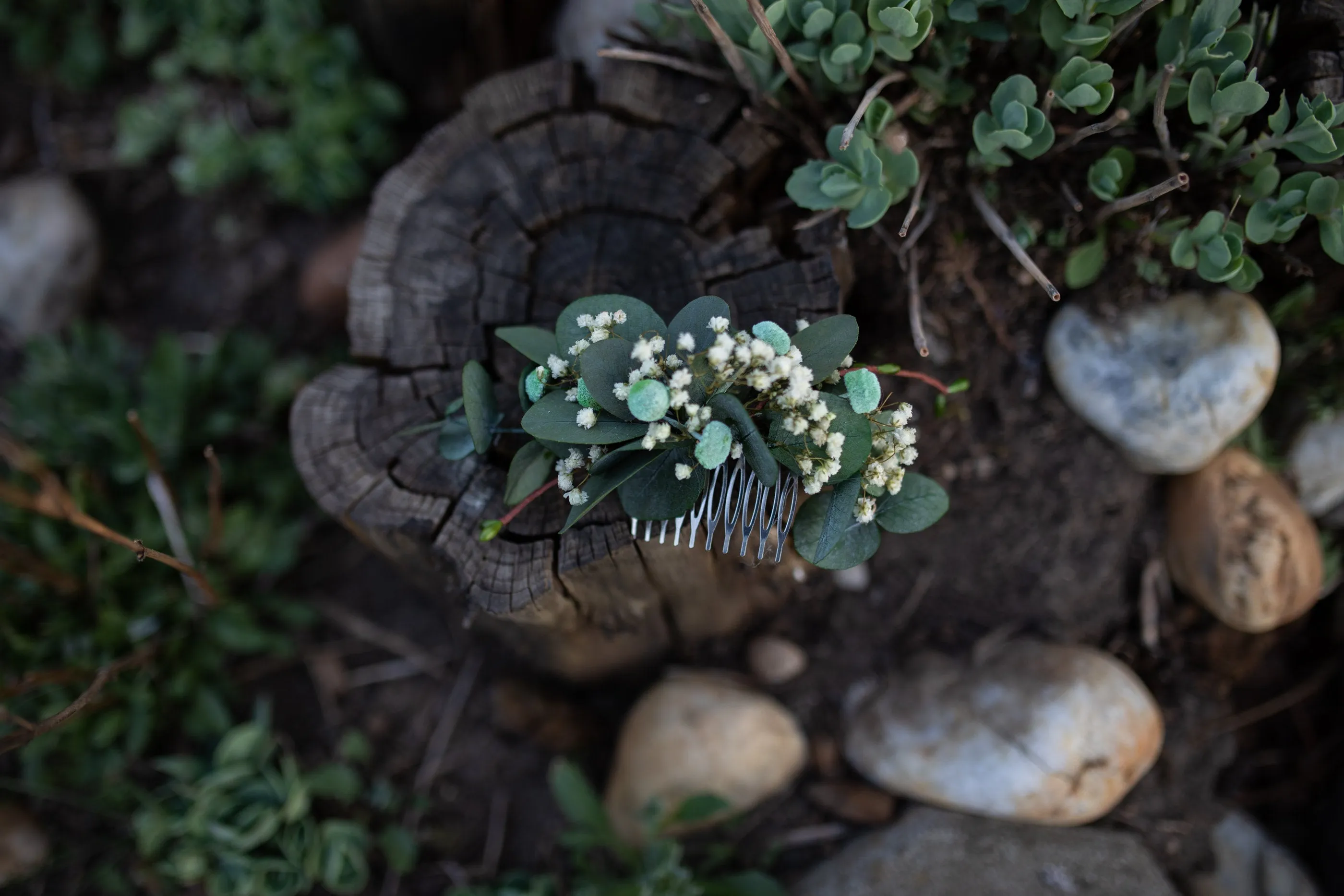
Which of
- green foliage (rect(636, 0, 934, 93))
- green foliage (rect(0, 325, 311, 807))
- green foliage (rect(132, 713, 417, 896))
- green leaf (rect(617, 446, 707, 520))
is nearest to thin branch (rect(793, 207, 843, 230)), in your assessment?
green foliage (rect(636, 0, 934, 93))

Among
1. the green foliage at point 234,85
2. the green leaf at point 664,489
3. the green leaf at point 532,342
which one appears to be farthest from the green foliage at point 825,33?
the green foliage at point 234,85

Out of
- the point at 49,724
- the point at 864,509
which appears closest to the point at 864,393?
the point at 864,509

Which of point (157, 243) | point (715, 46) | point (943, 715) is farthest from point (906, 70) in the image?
point (157, 243)

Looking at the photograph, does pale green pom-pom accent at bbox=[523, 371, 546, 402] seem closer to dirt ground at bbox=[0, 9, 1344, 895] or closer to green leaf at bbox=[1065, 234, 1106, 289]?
dirt ground at bbox=[0, 9, 1344, 895]

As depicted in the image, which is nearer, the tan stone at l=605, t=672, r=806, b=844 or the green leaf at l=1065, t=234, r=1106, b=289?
the green leaf at l=1065, t=234, r=1106, b=289

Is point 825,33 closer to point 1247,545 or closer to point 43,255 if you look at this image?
point 1247,545

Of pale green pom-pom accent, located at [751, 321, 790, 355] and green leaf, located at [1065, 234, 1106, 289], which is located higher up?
pale green pom-pom accent, located at [751, 321, 790, 355]

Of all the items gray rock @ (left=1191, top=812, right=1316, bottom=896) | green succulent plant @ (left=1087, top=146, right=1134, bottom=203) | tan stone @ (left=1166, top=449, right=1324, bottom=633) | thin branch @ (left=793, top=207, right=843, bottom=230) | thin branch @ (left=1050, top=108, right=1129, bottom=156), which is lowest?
gray rock @ (left=1191, top=812, right=1316, bottom=896)

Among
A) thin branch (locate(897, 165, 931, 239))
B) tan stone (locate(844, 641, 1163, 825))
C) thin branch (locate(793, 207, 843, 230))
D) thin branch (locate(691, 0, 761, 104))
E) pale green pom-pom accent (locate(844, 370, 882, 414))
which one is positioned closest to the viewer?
pale green pom-pom accent (locate(844, 370, 882, 414))
